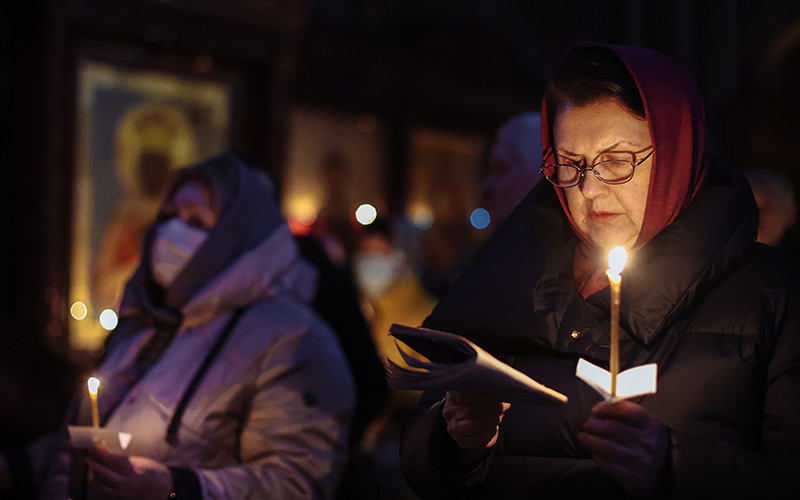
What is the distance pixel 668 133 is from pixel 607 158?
0.11 meters

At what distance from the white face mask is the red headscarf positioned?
56.7 inches

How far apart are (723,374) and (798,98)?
37.5 feet

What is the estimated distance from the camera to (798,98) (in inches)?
455

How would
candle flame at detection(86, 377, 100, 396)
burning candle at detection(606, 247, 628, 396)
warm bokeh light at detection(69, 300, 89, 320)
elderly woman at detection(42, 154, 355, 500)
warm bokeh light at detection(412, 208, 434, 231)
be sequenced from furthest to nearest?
warm bokeh light at detection(412, 208, 434, 231) < warm bokeh light at detection(69, 300, 89, 320) < elderly woman at detection(42, 154, 355, 500) < candle flame at detection(86, 377, 100, 396) < burning candle at detection(606, 247, 628, 396)

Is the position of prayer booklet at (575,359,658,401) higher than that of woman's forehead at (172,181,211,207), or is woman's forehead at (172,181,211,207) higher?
woman's forehead at (172,181,211,207)

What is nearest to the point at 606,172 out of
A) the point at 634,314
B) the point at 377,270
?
the point at 634,314

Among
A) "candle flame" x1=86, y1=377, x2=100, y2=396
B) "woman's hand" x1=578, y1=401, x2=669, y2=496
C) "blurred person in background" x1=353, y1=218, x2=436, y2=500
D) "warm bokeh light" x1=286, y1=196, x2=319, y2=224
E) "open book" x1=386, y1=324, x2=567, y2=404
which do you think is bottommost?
"blurred person in background" x1=353, y1=218, x2=436, y2=500

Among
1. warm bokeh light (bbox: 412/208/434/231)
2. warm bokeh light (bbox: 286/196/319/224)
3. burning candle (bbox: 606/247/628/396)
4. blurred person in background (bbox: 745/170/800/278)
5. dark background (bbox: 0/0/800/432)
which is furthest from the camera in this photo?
warm bokeh light (bbox: 412/208/434/231)

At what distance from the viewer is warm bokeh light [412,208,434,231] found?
973 cm

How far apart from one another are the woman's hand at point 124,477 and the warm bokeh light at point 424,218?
764 centimetres

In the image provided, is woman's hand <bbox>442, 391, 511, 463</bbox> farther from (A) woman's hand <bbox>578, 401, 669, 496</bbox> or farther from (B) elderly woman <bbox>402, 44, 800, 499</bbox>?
(A) woman's hand <bbox>578, 401, 669, 496</bbox>

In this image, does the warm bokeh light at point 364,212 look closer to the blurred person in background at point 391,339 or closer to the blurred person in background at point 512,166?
the blurred person in background at point 391,339

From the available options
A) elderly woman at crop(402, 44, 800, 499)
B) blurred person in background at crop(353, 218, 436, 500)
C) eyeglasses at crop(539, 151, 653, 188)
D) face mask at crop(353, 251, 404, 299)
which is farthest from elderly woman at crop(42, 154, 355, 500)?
face mask at crop(353, 251, 404, 299)

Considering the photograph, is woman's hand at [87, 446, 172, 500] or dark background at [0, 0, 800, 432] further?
dark background at [0, 0, 800, 432]
